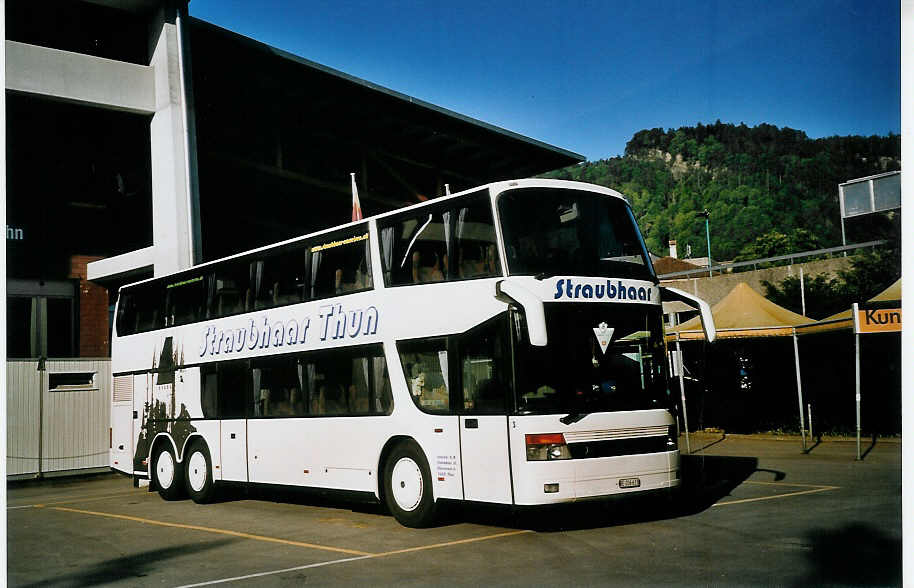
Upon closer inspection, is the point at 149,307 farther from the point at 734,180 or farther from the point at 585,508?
the point at 734,180

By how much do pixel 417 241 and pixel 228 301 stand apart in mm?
4724

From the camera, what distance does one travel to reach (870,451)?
17344 mm

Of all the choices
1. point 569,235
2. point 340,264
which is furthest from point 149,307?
point 569,235

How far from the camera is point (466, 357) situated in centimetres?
1041

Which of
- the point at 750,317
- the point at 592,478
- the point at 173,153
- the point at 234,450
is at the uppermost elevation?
the point at 173,153

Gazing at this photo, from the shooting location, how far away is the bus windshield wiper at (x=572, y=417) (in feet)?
31.9

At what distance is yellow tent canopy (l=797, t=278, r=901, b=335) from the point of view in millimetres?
14137

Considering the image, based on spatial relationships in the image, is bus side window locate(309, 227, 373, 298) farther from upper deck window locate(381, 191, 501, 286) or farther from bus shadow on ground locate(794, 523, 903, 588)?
bus shadow on ground locate(794, 523, 903, 588)

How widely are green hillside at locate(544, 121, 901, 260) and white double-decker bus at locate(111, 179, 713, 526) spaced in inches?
67.4

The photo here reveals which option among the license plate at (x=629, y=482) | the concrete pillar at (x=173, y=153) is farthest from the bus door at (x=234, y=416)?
the concrete pillar at (x=173, y=153)

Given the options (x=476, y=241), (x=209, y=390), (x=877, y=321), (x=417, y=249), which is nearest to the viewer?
(x=476, y=241)

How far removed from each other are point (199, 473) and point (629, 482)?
316 inches

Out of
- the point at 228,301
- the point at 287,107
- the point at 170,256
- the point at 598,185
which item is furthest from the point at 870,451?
the point at 287,107

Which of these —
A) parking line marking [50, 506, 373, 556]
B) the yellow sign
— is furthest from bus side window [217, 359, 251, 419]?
the yellow sign
